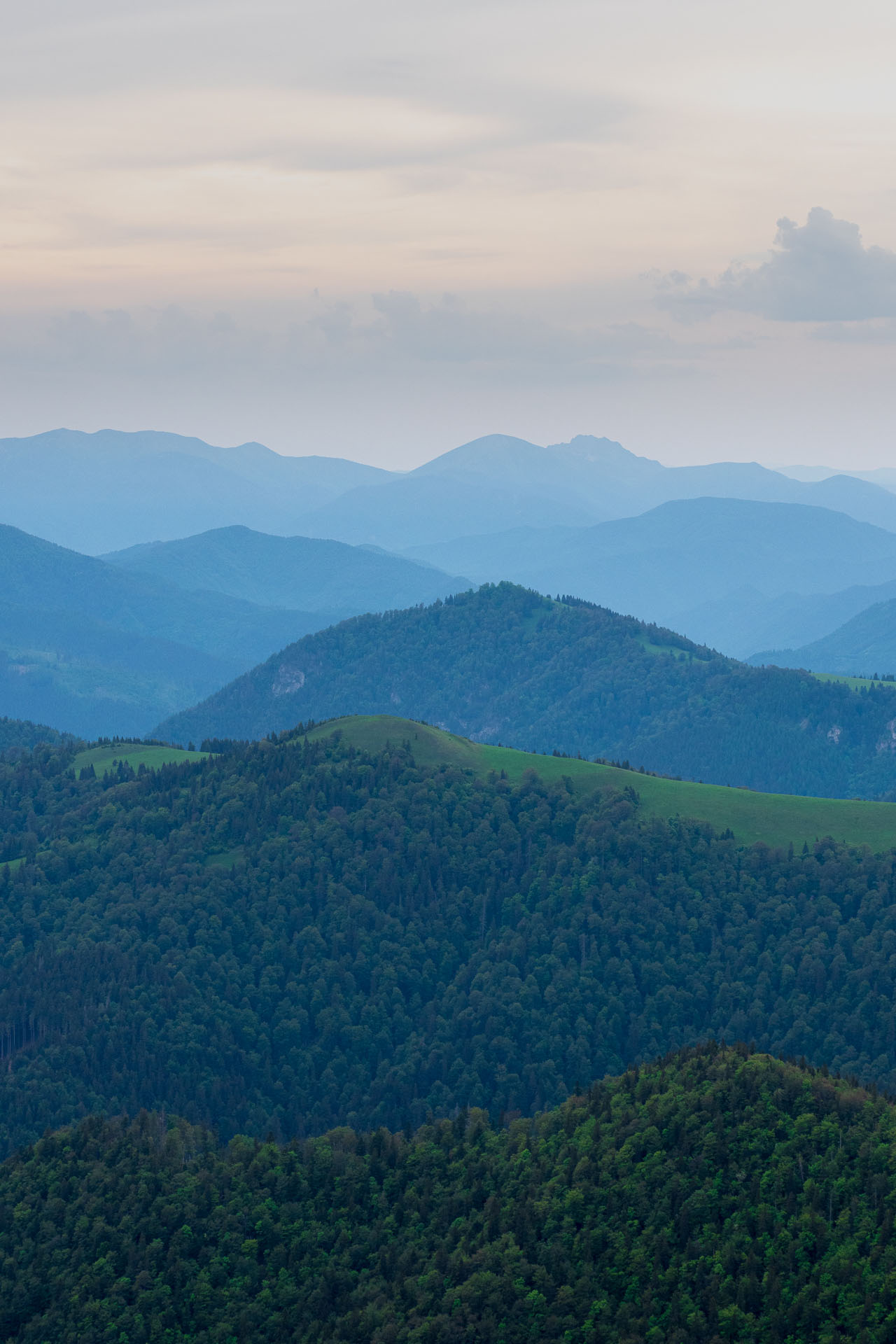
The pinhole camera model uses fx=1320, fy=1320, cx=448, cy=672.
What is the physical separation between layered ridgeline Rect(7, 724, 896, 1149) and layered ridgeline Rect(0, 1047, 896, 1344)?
55076 mm

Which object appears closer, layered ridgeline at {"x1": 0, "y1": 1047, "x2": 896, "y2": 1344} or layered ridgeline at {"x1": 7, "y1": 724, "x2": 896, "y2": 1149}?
layered ridgeline at {"x1": 0, "y1": 1047, "x2": 896, "y2": 1344}

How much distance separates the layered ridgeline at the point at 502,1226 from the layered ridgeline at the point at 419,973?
55.1 meters

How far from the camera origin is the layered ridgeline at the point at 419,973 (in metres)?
164

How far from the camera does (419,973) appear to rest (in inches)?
7288

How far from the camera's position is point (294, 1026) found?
568 ft

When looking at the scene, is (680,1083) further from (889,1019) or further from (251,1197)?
(889,1019)

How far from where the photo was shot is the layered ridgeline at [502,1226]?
8319 cm

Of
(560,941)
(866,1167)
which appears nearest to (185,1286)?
(866,1167)

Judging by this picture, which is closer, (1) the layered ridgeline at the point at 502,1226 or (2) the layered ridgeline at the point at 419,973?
(1) the layered ridgeline at the point at 502,1226

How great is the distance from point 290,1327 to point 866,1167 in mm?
41352

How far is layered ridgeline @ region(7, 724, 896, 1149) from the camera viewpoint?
537ft

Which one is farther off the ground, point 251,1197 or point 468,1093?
point 251,1197

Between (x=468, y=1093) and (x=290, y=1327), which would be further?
(x=468, y=1093)

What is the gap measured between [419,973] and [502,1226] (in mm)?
91316
